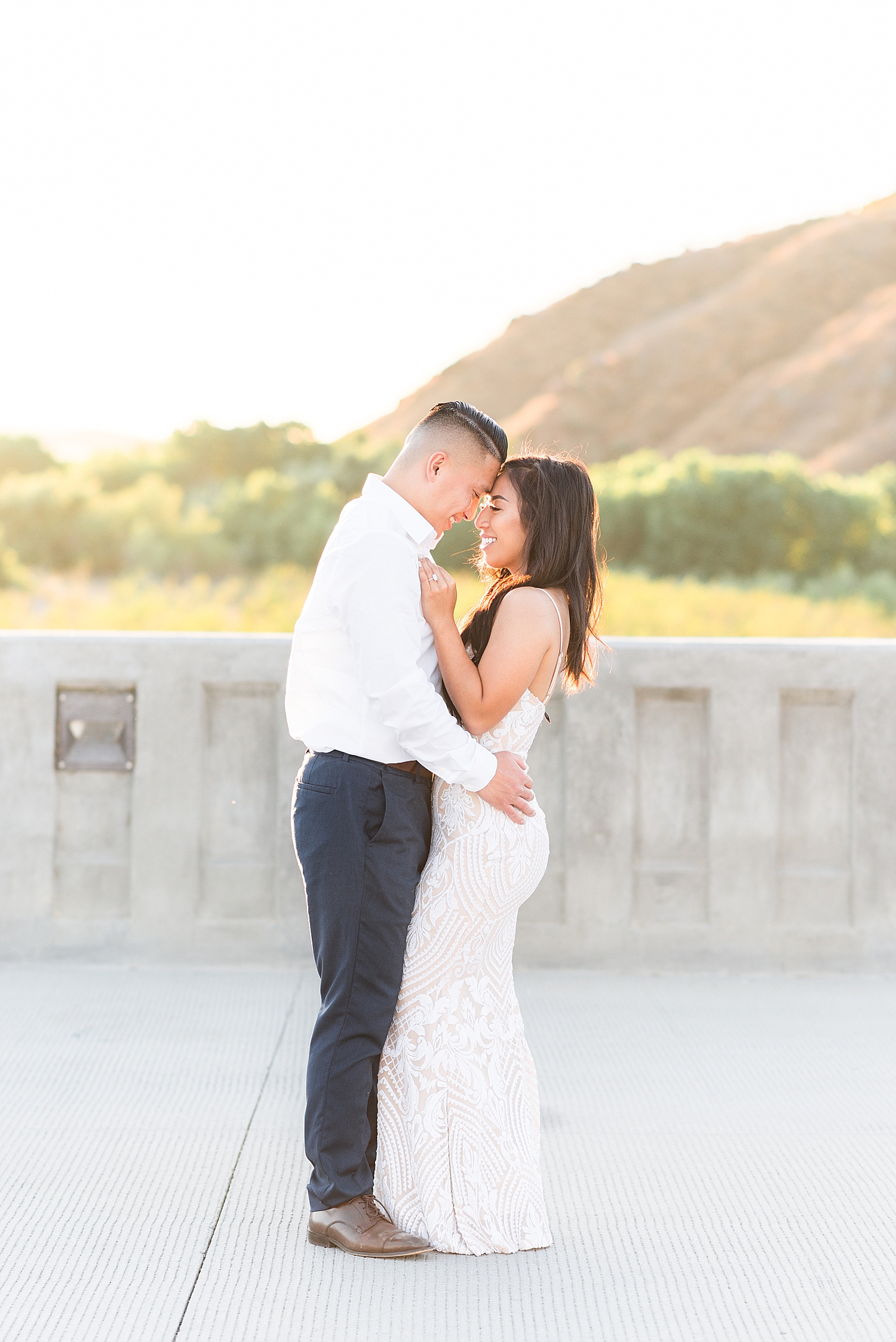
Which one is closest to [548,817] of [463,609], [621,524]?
[463,609]

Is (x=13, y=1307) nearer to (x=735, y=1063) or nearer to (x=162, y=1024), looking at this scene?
(x=162, y=1024)

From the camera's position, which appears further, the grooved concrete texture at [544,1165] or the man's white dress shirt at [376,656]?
the man's white dress shirt at [376,656]

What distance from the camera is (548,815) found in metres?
4.91

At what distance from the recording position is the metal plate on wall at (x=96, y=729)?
491cm

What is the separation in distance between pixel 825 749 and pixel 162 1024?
2.74 m

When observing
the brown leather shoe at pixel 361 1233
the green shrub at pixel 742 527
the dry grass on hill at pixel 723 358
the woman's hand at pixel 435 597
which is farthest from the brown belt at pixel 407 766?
the dry grass on hill at pixel 723 358

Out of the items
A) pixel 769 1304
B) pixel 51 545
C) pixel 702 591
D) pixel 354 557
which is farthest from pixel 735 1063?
pixel 51 545

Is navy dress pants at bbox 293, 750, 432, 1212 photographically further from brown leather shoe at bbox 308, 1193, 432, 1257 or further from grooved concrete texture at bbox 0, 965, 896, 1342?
grooved concrete texture at bbox 0, 965, 896, 1342

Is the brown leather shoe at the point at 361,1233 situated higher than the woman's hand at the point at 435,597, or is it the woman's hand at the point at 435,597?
the woman's hand at the point at 435,597

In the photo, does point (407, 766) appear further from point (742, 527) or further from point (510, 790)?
point (742, 527)

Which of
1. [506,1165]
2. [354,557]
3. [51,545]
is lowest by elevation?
[506,1165]

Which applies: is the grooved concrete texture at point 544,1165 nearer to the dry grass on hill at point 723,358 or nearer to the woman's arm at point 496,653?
the woman's arm at point 496,653

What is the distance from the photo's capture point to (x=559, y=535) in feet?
9.46

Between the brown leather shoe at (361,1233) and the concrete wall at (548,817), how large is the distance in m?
2.14
